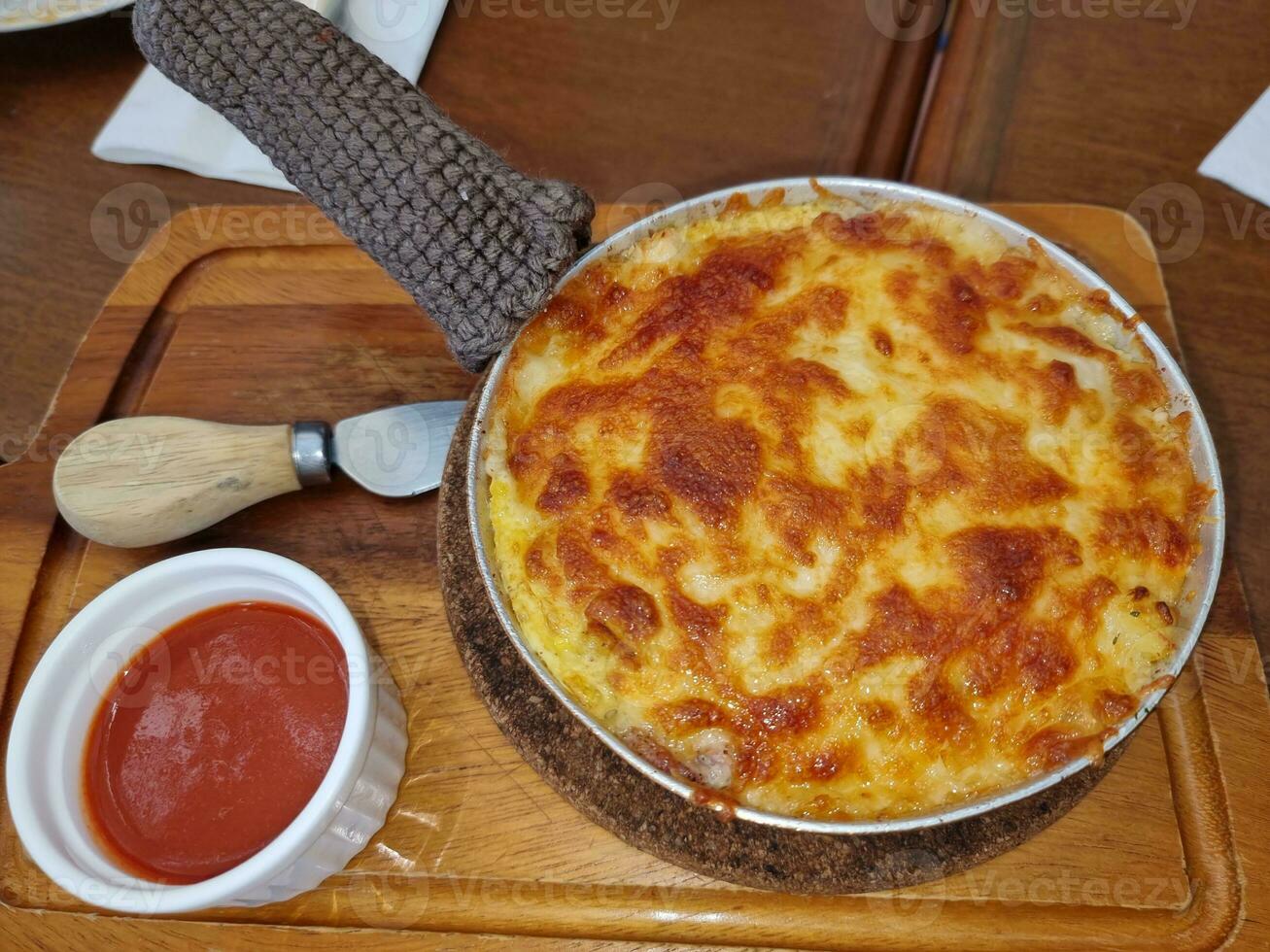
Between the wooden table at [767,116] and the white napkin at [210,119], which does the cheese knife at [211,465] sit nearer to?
the wooden table at [767,116]

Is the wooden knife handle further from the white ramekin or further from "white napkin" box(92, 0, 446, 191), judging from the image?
"white napkin" box(92, 0, 446, 191)

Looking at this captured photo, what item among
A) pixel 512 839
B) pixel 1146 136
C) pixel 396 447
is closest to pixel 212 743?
pixel 512 839

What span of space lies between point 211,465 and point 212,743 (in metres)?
0.49

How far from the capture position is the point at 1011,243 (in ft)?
4.90

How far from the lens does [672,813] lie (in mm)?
1285

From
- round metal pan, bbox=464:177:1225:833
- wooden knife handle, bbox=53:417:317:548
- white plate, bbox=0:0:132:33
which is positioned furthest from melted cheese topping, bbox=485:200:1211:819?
white plate, bbox=0:0:132:33

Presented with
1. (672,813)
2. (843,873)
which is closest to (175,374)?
(672,813)

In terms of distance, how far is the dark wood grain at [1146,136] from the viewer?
1.82 m

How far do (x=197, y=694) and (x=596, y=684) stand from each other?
0.60m

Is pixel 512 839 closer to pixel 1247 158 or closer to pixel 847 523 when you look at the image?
pixel 847 523

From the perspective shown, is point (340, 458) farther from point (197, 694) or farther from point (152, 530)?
point (197, 694)

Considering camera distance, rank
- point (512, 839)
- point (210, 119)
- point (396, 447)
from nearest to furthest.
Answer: point (512, 839) < point (396, 447) < point (210, 119)

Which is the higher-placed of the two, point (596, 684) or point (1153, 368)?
point (1153, 368)

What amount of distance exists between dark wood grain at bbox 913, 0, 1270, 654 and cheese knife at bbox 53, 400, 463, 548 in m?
1.35
